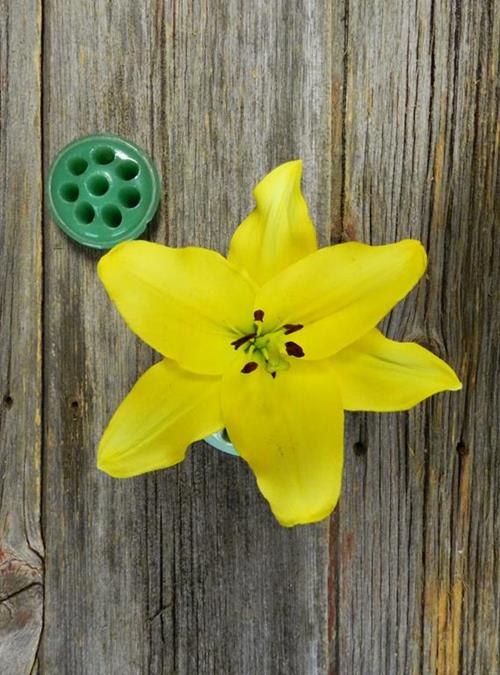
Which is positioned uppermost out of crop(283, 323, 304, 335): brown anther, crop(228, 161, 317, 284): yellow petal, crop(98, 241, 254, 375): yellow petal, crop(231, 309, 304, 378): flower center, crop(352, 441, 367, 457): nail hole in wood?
crop(228, 161, 317, 284): yellow petal

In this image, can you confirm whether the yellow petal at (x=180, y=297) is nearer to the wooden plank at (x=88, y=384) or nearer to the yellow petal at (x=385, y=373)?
the yellow petal at (x=385, y=373)

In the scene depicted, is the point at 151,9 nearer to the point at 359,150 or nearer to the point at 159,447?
the point at 359,150

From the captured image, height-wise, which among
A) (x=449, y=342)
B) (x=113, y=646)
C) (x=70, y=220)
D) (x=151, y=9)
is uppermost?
(x=151, y=9)

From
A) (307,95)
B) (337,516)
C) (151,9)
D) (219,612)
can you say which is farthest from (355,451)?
(151,9)

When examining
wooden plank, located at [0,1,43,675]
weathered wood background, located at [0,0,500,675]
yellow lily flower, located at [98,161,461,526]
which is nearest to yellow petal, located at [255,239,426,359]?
yellow lily flower, located at [98,161,461,526]

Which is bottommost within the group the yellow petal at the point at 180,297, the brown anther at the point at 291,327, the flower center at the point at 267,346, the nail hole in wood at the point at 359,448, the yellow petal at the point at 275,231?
the nail hole in wood at the point at 359,448

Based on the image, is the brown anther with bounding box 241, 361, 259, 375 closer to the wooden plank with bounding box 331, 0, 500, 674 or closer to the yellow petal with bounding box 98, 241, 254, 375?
the yellow petal with bounding box 98, 241, 254, 375

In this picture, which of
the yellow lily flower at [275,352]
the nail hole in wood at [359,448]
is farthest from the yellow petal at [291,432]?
the nail hole in wood at [359,448]
